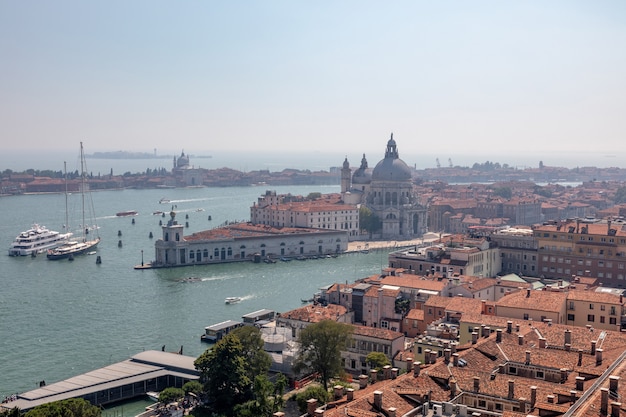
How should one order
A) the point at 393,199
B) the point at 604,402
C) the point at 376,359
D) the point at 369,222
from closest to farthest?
the point at 604,402 < the point at 376,359 < the point at 369,222 < the point at 393,199

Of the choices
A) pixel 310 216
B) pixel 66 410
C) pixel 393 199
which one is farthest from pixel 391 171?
pixel 66 410

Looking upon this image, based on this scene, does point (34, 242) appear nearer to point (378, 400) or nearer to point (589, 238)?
point (589, 238)

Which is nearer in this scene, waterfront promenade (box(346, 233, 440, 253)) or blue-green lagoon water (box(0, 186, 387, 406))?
blue-green lagoon water (box(0, 186, 387, 406))

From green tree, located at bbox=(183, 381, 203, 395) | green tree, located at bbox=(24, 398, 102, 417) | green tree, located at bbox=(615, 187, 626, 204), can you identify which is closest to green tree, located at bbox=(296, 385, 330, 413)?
green tree, located at bbox=(183, 381, 203, 395)

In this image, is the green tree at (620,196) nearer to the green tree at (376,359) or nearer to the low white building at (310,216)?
the low white building at (310,216)

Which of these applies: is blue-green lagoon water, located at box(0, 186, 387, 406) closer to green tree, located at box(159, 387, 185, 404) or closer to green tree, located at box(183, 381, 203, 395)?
green tree, located at box(159, 387, 185, 404)

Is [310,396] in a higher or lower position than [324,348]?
lower

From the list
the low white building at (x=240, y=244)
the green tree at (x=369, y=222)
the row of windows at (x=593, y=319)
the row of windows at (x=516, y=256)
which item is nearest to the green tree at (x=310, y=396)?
the row of windows at (x=593, y=319)
